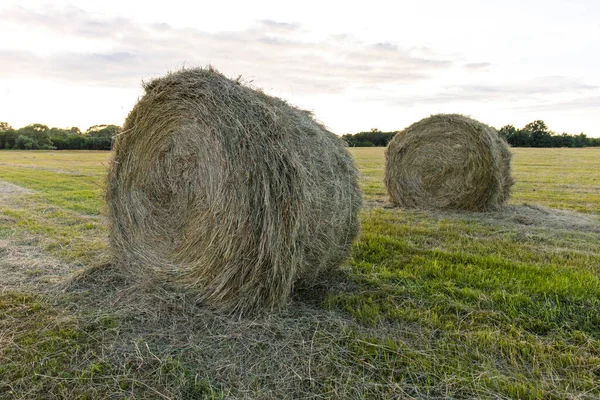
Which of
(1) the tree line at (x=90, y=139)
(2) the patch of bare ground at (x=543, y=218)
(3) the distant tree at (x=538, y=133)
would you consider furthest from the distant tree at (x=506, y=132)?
(3) the distant tree at (x=538, y=133)

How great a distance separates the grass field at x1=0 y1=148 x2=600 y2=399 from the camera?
8.48 feet

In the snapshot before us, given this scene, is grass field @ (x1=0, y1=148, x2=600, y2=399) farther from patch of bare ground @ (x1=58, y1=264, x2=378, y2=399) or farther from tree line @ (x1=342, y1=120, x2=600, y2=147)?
tree line @ (x1=342, y1=120, x2=600, y2=147)

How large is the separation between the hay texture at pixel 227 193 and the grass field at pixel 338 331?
268 mm

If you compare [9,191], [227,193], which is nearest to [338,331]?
[227,193]

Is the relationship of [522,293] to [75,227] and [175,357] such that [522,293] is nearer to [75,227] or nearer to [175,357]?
[175,357]

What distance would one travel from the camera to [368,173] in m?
16.1

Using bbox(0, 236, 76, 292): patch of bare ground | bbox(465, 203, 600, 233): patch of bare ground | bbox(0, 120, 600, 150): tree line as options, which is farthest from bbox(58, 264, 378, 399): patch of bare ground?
bbox(0, 120, 600, 150): tree line

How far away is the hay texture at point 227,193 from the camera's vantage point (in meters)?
3.40

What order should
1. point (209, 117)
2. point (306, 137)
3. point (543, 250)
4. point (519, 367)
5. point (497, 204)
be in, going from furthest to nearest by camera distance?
point (497, 204) → point (543, 250) → point (306, 137) → point (209, 117) → point (519, 367)

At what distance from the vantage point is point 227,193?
351cm

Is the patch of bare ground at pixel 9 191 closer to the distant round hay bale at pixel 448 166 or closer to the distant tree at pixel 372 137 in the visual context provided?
the distant round hay bale at pixel 448 166

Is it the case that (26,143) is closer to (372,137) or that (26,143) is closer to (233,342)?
(372,137)

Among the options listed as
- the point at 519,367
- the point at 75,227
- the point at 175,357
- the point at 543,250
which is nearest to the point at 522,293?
the point at 519,367

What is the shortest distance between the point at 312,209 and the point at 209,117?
3.98 ft
